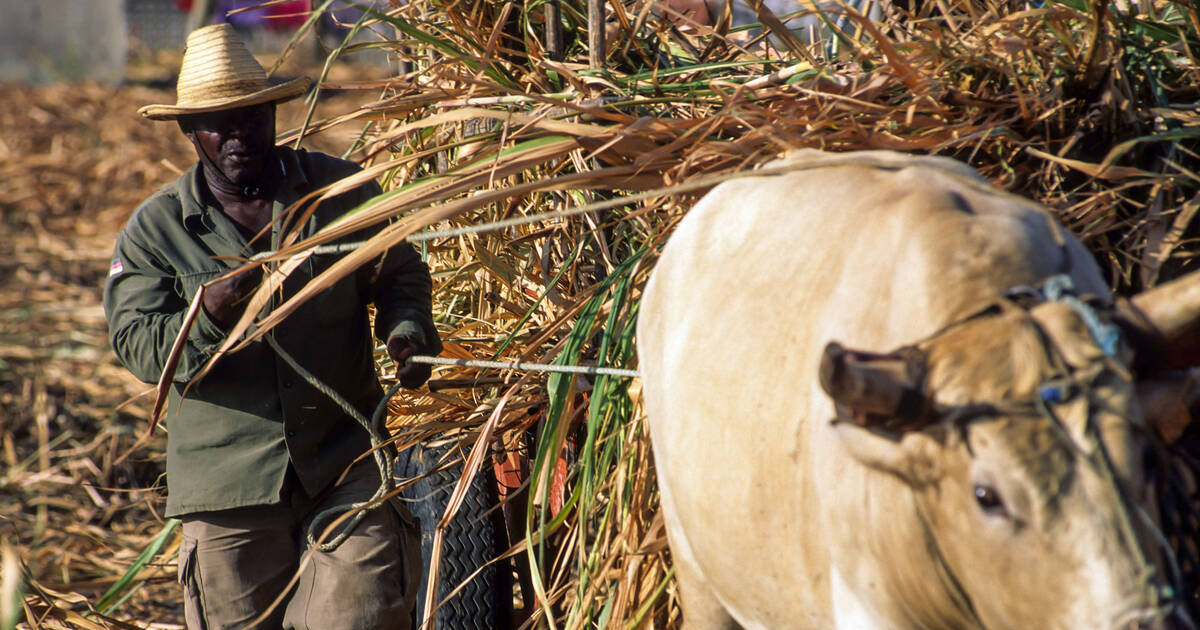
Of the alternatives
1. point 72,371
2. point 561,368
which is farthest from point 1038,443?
point 72,371

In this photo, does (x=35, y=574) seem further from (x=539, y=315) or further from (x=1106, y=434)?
(x=1106, y=434)

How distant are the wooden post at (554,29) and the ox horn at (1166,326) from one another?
2.13m

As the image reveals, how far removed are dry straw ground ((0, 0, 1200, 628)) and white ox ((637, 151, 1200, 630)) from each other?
0.32 meters

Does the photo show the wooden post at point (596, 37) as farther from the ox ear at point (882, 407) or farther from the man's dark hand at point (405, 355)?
the ox ear at point (882, 407)

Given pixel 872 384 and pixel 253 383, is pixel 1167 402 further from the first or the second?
pixel 253 383

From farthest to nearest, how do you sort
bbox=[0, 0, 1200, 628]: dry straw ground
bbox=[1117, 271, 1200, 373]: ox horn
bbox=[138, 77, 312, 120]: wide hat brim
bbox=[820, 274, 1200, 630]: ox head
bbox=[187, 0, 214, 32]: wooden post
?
bbox=[187, 0, 214, 32]: wooden post
bbox=[138, 77, 312, 120]: wide hat brim
bbox=[0, 0, 1200, 628]: dry straw ground
bbox=[1117, 271, 1200, 373]: ox horn
bbox=[820, 274, 1200, 630]: ox head

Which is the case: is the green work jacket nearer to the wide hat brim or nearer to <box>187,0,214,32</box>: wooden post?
the wide hat brim

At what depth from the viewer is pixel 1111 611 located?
141cm

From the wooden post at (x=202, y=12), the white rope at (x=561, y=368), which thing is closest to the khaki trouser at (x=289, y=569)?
the white rope at (x=561, y=368)

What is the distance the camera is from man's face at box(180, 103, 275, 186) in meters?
2.96

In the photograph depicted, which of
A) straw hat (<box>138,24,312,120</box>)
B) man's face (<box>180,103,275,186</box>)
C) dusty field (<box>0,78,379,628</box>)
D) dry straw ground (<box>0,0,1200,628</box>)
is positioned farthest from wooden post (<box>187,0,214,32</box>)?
man's face (<box>180,103,275,186</box>)

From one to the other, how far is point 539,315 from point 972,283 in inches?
79.6

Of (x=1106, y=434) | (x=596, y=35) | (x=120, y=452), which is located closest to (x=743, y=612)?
(x=1106, y=434)

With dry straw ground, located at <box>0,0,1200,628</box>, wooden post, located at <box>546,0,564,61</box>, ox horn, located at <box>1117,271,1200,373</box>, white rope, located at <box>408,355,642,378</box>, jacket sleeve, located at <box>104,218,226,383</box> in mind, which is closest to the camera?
ox horn, located at <box>1117,271,1200,373</box>
